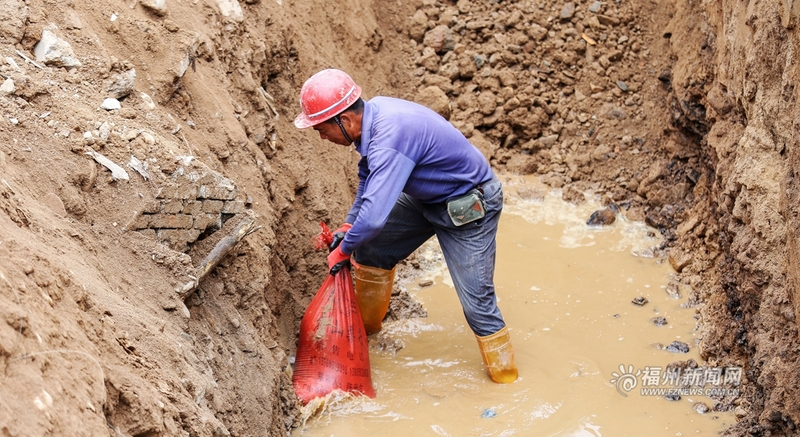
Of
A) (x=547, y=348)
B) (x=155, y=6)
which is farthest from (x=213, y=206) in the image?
(x=547, y=348)

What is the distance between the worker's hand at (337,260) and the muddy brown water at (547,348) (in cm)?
69

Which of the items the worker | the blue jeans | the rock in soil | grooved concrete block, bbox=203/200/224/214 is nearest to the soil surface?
grooved concrete block, bbox=203/200/224/214

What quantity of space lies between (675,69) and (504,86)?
1429mm

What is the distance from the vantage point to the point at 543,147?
21.7 feet

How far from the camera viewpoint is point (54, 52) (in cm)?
341

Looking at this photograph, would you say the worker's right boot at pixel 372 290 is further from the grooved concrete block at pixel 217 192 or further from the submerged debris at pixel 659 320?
the submerged debris at pixel 659 320

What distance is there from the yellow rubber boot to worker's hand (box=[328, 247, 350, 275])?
2.88 feet

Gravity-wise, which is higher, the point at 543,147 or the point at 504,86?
the point at 504,86

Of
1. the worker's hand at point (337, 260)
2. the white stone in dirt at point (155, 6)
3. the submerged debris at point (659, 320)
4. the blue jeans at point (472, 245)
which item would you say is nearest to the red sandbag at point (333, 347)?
the worker's hand at point (337, 260)

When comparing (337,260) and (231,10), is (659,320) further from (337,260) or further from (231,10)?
(231,10)

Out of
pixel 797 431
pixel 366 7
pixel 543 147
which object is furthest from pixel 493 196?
pixel 366 7

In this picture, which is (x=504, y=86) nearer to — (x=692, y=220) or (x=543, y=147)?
(x=543, y=147)

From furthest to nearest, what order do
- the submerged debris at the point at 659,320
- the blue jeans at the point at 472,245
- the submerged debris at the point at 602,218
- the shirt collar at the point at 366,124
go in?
the submerged debris at the point at 602,218, the submerged debris at the point at 659,320, the blue jeans at the point at 472,245, the shirt collar at the point at 366,124

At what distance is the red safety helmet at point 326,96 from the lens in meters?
3.59
